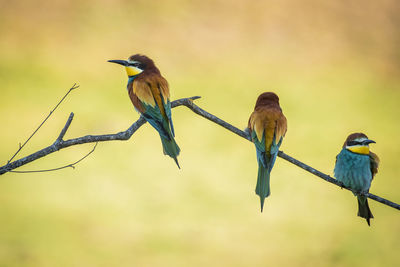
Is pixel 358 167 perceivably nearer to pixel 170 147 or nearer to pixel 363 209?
pixel 363 209

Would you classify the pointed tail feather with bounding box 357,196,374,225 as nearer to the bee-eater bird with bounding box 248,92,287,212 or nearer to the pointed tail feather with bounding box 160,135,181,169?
the bee-eater bird with bounding box 248,92,287,212

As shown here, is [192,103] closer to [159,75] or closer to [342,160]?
[159,75]

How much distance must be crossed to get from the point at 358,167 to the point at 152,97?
3.70ft

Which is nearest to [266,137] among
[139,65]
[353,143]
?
[139,65]

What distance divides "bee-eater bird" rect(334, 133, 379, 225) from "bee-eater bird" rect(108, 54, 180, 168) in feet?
3.35

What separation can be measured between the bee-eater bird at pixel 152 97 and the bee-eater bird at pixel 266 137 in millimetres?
303

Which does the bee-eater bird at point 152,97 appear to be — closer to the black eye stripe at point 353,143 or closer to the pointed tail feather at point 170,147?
the pointed tail feather at point 170,147

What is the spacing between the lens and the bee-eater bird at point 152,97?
1.72m

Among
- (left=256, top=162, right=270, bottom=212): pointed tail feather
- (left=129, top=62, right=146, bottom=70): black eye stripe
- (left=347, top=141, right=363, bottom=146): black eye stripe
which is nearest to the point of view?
(left=256, top=162, right=270, bottom=212): pointed tail feather

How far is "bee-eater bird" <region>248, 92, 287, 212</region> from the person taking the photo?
1715 mm

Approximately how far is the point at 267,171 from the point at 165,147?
375 millimetres

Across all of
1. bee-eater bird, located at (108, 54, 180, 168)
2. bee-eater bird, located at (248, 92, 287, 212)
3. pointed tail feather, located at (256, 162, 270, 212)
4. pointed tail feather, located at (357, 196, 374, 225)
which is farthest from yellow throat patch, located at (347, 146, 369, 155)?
bee-eater bird, located at (108, 54, 180, 168)

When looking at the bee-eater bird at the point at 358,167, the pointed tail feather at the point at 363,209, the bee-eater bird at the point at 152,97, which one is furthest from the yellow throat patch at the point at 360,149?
the bee-eater bird at the point at 152,97

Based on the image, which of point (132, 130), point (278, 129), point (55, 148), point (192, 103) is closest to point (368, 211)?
point (278, 129)
